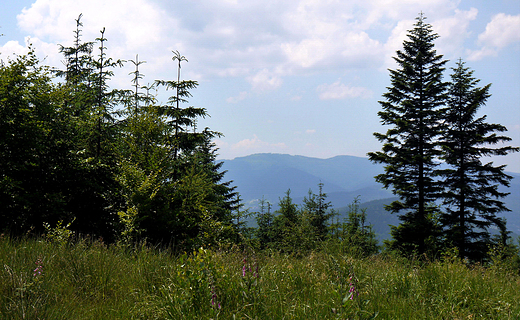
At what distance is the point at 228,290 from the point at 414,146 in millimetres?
23791

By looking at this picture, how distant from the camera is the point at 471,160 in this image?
77.4ft

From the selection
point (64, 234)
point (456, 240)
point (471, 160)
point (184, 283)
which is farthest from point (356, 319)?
point (471, 160)

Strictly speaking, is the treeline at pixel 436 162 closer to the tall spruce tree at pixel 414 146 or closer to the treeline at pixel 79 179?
the tall spruce tree at pixel 414 146

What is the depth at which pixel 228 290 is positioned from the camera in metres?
2.84

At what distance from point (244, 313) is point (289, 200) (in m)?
29.5

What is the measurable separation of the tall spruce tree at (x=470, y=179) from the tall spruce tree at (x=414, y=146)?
171cm

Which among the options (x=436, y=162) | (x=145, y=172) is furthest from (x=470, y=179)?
(x=145, y=172)

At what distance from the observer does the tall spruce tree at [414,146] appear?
72.0ft

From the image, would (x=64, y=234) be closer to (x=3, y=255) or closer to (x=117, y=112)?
(x=3, y=255)

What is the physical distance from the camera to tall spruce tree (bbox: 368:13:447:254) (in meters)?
21.9

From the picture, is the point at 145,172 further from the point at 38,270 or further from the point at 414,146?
the point at 414,146

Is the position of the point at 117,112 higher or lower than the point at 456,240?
higher

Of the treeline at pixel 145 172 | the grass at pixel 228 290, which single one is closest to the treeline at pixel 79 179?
the treeline at pixel 145 172

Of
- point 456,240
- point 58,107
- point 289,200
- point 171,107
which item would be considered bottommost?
point 456,240
